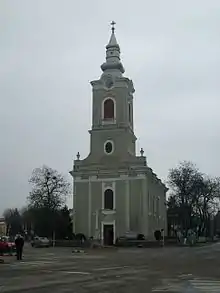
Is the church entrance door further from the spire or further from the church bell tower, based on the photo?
the spire

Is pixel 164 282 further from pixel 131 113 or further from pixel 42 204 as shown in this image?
pixel 131 113

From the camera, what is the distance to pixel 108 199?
75.1m

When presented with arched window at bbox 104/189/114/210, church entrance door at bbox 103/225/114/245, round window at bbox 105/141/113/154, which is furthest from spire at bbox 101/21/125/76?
church entrance door at bbox 103/225/114/245

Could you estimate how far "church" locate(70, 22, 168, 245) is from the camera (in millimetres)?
73594

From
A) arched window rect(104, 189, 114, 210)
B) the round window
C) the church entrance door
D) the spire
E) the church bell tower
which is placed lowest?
the church entrance door

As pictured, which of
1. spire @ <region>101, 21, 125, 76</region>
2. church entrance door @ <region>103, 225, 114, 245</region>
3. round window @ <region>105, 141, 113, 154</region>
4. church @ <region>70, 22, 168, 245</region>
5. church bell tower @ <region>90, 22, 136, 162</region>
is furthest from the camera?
spire @ <region>101, 21, 125, 76</region>

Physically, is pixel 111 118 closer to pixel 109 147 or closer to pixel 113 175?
pixel 109 147

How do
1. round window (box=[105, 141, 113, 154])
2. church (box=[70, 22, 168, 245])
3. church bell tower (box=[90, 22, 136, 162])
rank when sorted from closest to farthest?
church (box=[70, 22, 168, 245]) < church bell tower (box=[90, 22, 136, 162]) < round window (box=[105, 141, 113, 154])

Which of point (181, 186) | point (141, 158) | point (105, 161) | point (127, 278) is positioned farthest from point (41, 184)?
point (127, 278)

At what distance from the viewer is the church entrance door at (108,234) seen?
7331 cm

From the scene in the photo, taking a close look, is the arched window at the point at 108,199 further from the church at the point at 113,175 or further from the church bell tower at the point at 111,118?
the church bell tower at the point at 111,118

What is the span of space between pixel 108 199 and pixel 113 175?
3596mm

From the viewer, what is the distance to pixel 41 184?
77938 millimetres

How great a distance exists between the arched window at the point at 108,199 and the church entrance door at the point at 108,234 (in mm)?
2852
